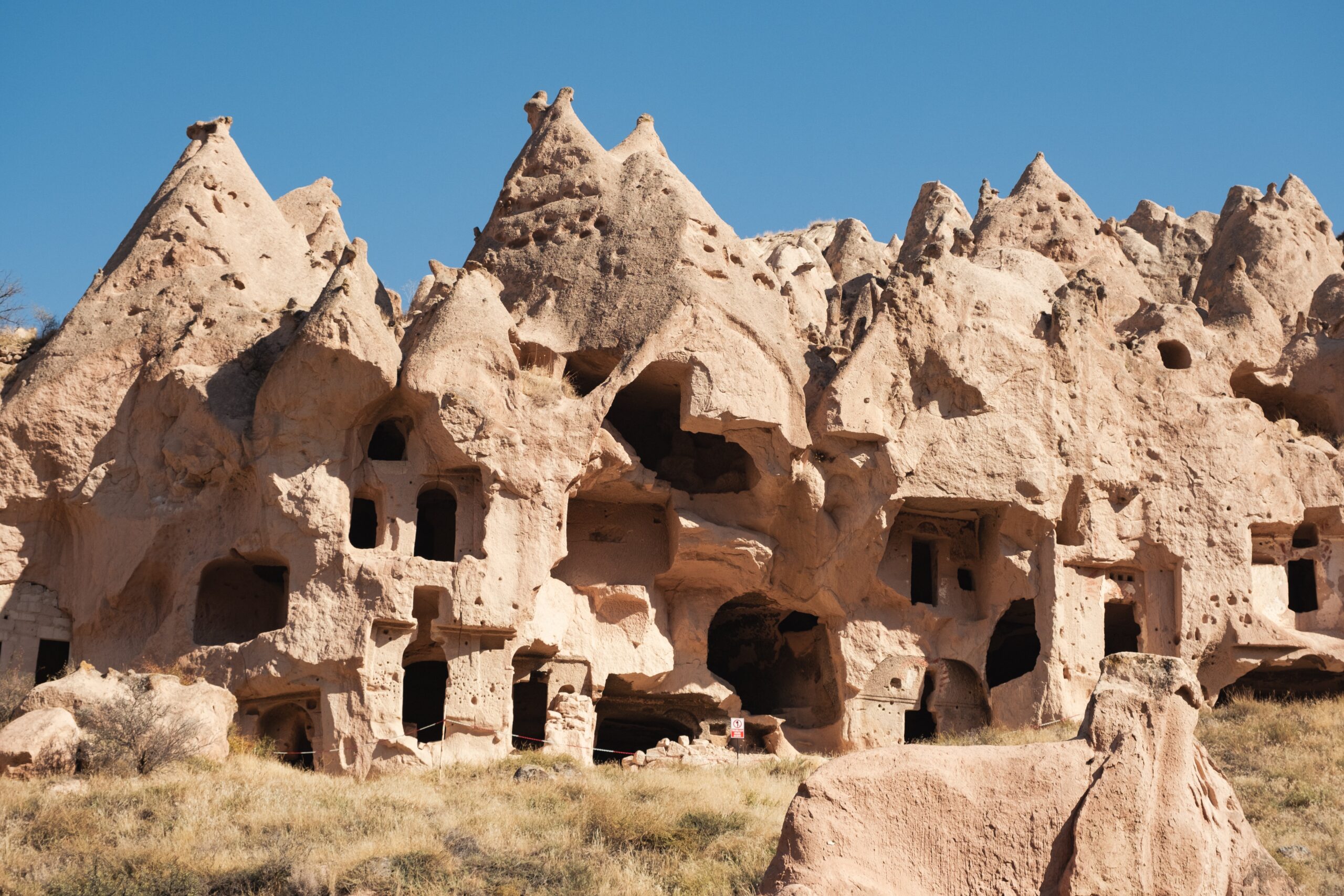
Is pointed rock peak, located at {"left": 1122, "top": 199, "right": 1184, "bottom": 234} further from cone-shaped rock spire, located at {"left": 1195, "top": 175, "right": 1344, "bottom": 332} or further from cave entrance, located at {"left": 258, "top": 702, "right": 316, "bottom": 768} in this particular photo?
cave entrance, located at {"left": 258, "top": 702, "right": 316, "bottom": 768}

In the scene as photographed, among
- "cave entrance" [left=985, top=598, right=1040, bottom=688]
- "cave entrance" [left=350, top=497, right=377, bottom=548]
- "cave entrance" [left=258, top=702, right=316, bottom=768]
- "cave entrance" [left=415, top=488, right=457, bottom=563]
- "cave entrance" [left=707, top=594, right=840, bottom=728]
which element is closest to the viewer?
"cave entrance" [left=258, top=702, right=316, bottom=768]

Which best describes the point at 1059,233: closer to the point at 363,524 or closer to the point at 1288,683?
the point at 1288,683

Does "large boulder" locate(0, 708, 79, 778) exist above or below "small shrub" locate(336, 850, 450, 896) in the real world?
above

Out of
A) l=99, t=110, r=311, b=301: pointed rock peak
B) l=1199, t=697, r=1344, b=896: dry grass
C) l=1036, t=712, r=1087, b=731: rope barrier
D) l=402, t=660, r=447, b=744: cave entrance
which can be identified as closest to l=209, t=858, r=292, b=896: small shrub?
l=1199, t=697, r=1344, b=896: dry grass

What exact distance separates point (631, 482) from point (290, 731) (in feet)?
19.5

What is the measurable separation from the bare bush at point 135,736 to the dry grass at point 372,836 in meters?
0.28

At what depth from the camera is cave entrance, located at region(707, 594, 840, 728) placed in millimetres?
24156

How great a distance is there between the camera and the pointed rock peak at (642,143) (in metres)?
25.3

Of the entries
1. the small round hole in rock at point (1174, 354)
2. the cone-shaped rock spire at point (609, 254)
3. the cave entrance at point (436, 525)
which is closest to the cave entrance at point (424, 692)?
the cave entrance at point (436, 525)

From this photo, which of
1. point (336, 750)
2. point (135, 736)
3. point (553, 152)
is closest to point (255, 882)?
point (135, 736)

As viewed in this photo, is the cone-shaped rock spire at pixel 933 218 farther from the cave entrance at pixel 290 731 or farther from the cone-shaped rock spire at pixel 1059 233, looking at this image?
the cave entrance at pixel 290 731

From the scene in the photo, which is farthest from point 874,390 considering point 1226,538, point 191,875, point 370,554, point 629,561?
point 191,875

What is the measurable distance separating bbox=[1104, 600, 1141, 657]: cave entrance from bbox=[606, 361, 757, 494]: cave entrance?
6238 millimetres

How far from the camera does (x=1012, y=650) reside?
2497 centimetres
